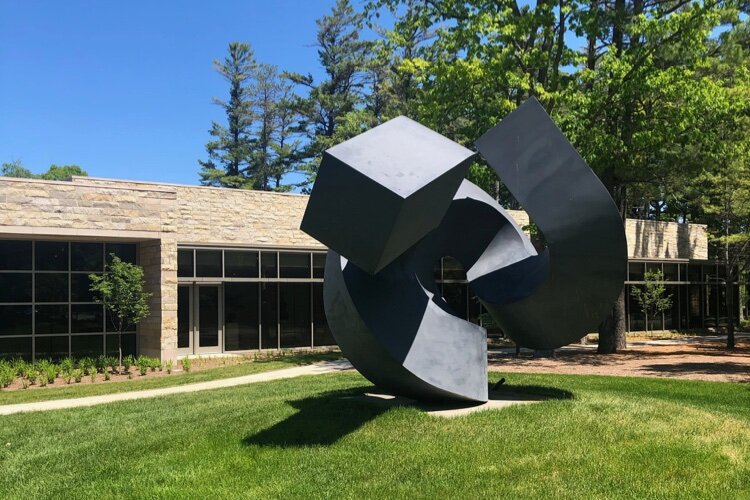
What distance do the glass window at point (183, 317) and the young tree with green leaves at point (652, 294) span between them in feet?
55.6

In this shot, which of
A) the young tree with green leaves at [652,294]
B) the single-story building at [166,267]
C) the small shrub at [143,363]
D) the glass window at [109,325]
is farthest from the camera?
the young tree with green leaves at [652,294]

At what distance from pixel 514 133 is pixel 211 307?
14.5 metres

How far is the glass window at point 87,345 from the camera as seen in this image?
18031 mm

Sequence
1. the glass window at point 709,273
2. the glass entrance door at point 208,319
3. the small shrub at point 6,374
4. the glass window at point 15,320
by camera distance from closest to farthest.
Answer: the small shrub at point 6,374
the glass window at point 15,320
the glass entrance door at point 208,319
the glass window at point 709,273

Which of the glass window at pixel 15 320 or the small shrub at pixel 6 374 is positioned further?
the glass window at pixel 15 320

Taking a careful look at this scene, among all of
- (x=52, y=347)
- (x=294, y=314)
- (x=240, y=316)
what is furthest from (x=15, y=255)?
(x=294, y=314)

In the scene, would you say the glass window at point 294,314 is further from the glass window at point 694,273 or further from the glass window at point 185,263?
the glass window at point 694,273

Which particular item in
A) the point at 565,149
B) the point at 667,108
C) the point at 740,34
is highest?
the point at 740,34

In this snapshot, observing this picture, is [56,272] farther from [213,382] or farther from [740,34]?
[740,34]

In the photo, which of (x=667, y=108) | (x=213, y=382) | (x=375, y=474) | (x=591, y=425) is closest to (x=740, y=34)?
(x=667, y=108)

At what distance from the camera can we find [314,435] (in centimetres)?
730

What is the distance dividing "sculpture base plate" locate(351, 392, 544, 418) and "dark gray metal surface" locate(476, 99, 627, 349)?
1461 millimetres

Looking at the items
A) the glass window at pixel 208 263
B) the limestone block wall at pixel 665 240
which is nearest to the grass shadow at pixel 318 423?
the glass window at pixel 208 263

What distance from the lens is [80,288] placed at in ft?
59.7
